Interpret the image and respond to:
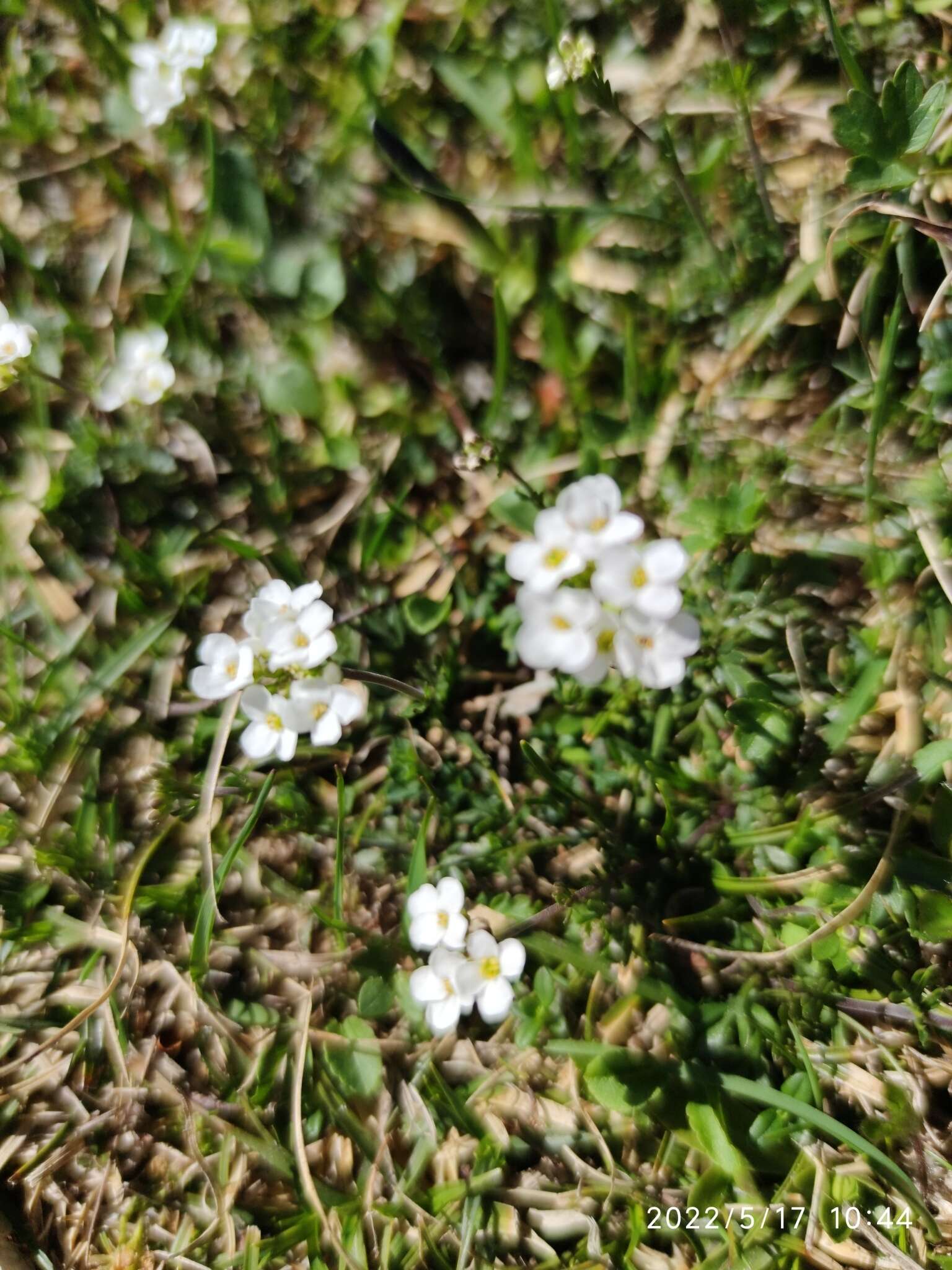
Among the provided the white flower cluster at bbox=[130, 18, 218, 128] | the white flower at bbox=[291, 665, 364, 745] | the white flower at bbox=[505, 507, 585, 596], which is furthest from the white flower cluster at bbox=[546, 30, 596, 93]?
the white flower at bbox=[291, 665, 364, 745]

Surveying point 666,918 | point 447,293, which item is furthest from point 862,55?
point 666,918

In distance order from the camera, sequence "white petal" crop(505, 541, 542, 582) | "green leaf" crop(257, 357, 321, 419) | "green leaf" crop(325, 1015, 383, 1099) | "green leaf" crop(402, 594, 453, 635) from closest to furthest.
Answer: "white petal" crop(505, 541, 542, 582) → "green leaf" crop(325, 1015, 383, 1099) → "green leaf" crop(402, 594, 453, 635) → "green leaf" crop(257, 357, 321, 419)

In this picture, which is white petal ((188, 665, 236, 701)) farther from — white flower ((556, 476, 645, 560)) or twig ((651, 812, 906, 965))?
twig ((651, 812, 906, 965))

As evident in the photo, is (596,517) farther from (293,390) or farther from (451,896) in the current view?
(293,390)

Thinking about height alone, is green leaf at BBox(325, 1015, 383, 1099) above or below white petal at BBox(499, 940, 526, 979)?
below

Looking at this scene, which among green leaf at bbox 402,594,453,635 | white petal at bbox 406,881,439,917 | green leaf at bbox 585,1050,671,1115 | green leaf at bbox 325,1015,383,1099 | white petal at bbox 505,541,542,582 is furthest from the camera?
green leaf at bbox 402,594,453,635

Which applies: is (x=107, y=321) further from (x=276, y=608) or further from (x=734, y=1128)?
(x=734, y=1128)
